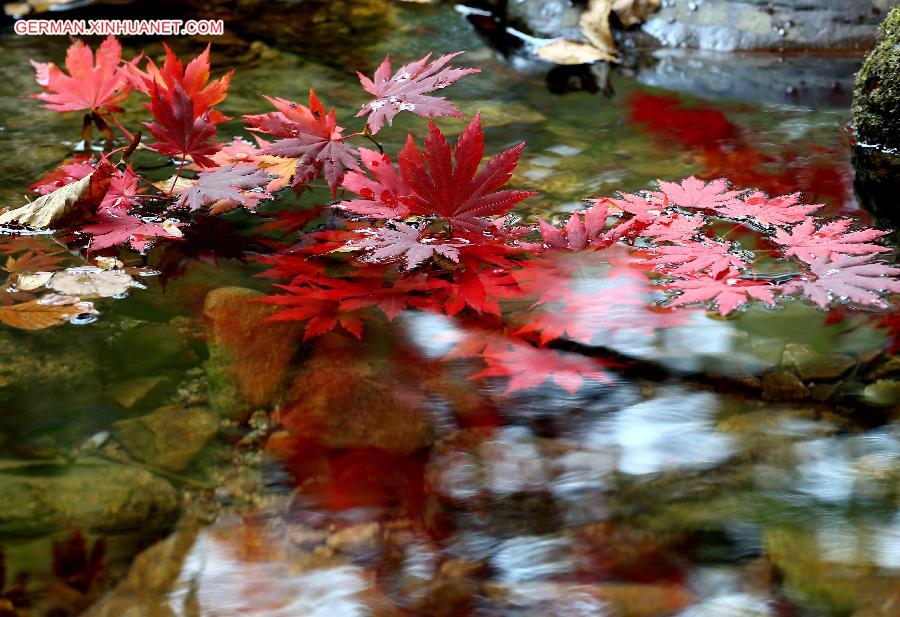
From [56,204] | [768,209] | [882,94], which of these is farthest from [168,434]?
[882,94]

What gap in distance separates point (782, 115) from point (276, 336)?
2168 millimetres

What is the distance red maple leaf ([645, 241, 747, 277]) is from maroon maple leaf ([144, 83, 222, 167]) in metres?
1.15

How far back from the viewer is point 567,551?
123 cm

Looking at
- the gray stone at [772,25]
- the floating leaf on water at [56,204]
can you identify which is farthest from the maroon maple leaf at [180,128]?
the gray stone at [772,25]

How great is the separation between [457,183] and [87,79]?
1.31m

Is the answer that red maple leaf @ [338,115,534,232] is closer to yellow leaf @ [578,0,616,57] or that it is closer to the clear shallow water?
the clear shallow water

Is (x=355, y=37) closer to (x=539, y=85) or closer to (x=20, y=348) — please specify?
(x=539, y=85)

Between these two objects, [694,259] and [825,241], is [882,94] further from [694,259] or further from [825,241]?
[694,259]

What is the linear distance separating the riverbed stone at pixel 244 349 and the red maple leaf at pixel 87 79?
1.00 m

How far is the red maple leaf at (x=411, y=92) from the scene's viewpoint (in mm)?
1914

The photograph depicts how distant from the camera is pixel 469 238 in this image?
197cm

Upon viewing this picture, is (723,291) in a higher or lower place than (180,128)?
lower

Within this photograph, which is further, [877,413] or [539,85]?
[539,85]

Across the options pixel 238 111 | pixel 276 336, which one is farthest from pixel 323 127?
pixel 238 111
